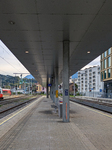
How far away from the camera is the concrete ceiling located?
5797mm

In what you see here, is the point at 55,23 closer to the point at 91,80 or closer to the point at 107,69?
the point at 107,69

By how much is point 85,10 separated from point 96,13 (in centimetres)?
50

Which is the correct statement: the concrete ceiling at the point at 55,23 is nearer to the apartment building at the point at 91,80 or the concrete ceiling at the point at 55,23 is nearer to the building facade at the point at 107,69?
the building facade at the point at 107,69

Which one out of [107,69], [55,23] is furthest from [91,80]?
[55,23]

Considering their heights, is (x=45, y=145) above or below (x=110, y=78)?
below

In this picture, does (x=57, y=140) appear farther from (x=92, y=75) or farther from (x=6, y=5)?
(x=92, y=75)

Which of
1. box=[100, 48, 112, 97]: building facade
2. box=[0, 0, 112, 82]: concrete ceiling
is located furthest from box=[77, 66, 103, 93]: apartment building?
box=[0, 0, 112, 82]: concrete ceiling

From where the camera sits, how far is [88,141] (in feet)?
19.5

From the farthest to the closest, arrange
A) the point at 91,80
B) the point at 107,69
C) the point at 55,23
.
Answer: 1. the point at 91,80
2. the point at 107,69
3. the point at 55,23

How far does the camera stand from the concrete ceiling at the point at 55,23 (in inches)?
228

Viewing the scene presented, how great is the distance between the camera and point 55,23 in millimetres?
7344

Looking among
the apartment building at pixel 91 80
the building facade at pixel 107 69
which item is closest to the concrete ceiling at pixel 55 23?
the building facade at pixel 107 69

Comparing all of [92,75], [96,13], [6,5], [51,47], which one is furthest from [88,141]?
[92,75]

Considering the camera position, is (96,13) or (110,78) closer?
(96,13)
